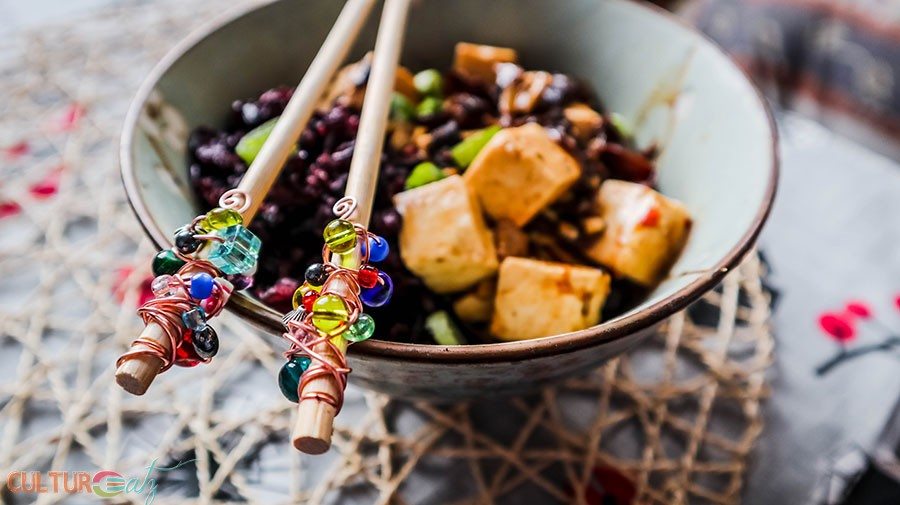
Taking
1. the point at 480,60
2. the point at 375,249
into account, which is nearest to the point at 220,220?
the point at 375,249

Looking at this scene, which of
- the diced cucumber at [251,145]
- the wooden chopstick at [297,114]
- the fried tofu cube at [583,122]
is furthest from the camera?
the fried tofu cube at [583,122]

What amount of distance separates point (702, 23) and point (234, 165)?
5.68 feet

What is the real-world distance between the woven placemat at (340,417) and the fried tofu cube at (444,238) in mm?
191

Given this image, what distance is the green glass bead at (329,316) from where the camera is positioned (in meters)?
0.49

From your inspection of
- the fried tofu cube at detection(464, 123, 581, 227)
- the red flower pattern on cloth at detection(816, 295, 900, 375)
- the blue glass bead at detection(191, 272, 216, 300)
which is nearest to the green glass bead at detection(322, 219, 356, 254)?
the blue glass bead at detection(191, 272, 216, 300)

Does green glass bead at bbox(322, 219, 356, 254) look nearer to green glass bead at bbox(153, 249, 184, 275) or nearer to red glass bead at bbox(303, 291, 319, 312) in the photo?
red glass bead at bbox(303, 291, 319, 312)

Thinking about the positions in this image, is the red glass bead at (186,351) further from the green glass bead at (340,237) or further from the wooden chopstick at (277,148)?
the green glass bead at (340,237)

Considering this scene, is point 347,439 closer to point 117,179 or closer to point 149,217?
point 149,217

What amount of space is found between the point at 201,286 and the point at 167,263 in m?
0.06

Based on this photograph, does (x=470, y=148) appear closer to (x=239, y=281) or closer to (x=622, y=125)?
(x=622, y=125)

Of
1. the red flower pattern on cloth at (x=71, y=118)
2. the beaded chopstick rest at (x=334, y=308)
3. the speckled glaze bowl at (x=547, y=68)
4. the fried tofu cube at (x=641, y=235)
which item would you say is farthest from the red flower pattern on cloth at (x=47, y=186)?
the fried tofu cube at (x=641, y=235)

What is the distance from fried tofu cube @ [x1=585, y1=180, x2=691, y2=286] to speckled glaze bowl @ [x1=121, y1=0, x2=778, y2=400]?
27mm

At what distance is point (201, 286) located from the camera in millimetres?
529

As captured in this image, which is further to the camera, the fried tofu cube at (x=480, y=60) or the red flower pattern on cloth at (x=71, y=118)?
the red flower pattern on cloth at (x=71, y=118)
